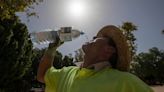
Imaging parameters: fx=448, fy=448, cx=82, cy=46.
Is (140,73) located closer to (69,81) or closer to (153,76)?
(153,76)

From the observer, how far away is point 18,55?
152 feet

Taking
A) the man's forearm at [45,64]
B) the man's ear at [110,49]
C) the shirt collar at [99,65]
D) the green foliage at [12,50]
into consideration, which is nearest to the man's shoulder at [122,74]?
the shirt collar at [99,65]

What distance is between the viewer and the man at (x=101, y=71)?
13.7 ft

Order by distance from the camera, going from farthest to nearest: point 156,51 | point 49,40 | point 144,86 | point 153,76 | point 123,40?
point 156,51, point 153,76, point 49,40, point 123,40, point 144,86

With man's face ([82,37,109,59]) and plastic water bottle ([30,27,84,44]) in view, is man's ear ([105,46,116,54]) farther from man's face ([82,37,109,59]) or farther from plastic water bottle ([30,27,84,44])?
plastic water bottle ([30,27,84,44])

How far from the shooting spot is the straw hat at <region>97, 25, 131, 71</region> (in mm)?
4469

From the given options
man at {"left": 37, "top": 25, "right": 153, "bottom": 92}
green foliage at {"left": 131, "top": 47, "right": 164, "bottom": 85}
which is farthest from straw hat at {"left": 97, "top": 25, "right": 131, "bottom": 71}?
green foliage at {"left": 131, "top": 47, "right": 164, "bottom": 85}

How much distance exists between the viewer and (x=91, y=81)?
4.32 metres

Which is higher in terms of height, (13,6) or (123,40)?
(13,6)

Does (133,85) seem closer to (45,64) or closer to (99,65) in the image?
(99,65)

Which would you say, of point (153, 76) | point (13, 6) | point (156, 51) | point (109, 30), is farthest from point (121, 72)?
point (156, 51)

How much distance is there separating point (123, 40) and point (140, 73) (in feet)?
380

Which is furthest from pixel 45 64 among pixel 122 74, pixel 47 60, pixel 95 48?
pixel 122 74

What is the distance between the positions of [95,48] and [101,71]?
29 cm
